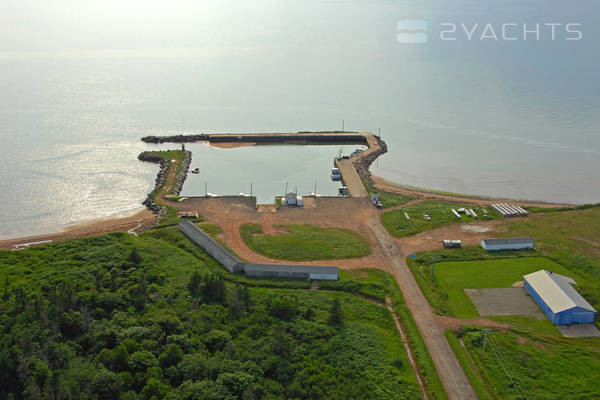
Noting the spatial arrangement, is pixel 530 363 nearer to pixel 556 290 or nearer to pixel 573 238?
pixel 556 290

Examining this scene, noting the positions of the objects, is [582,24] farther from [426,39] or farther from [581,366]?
[581,366]

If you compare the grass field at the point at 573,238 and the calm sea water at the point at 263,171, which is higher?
the calm sea water at the point at 263,171

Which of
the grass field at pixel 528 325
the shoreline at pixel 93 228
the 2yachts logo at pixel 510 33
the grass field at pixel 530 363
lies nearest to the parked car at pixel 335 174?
the grass field at pixel 528 325

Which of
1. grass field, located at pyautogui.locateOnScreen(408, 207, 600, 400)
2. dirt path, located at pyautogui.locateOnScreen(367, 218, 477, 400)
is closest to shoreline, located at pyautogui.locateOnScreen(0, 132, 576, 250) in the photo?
grass field, located at pyautogui.locateOnScreen(408, 207, 600, 400)

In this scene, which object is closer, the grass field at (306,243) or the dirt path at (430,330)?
the dirt path at (430,330)

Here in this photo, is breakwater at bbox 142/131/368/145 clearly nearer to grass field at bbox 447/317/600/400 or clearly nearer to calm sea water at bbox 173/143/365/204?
calm sea water at bbox 173/143/365/204

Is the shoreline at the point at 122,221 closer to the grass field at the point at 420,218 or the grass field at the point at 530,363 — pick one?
the grass field at the point at 420,218
